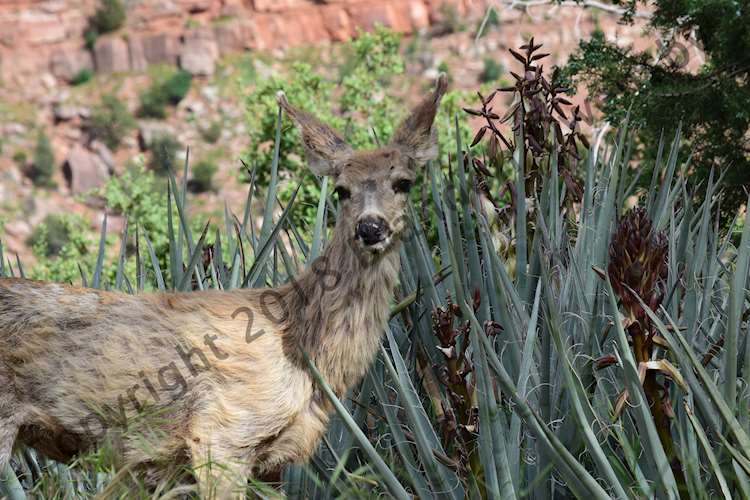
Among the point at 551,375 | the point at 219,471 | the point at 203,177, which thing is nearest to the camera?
the point at 551,375

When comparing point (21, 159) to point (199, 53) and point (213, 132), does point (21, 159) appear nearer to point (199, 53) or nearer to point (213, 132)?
point (213, 132)

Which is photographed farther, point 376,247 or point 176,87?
point 176,87

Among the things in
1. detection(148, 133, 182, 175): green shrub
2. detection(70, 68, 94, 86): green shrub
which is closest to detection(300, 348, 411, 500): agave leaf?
detection(148, 133, 182, 175): green shrub

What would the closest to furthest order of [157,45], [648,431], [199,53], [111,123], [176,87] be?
1. [648,431]
2. [111,123]
3. [176,87]
4. [199,53]
5. [157,45]

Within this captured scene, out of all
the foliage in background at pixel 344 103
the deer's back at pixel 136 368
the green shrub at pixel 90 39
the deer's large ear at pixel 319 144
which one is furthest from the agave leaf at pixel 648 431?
the green shrub at pixel 90 39

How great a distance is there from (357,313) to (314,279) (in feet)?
0.83

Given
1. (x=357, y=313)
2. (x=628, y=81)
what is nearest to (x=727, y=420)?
(x=357, y=313)

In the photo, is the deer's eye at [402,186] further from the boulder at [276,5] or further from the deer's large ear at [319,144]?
the boulder at [276,5]

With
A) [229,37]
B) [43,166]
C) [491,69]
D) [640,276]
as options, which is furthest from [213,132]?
[640,276]

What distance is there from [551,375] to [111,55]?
66.8 meters

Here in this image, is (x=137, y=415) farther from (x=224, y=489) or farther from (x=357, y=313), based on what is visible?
(x=357, y=313)

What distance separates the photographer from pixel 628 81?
806 cm

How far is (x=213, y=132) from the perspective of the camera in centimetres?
6031

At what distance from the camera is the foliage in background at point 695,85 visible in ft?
25.3
